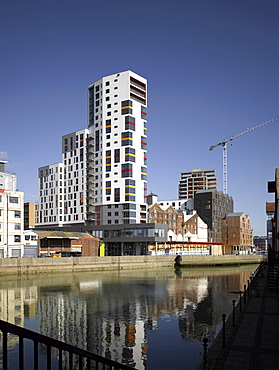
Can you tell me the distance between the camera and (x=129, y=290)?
57.4 m

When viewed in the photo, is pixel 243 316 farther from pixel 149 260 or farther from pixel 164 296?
pixel 149 260

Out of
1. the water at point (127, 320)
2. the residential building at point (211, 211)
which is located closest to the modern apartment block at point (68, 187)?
the residential building at point (211, 211)

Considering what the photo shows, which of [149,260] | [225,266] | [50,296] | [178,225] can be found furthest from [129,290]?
[178,225]

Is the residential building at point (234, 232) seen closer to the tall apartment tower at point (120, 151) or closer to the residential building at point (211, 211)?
the residential building at point (211, 211)

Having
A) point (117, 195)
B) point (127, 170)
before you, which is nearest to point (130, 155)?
point (127, 170)

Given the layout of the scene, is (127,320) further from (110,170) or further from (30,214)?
(30,214)

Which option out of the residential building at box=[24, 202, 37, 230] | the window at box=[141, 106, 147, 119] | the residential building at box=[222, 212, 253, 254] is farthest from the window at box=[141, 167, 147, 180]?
the residential building at box=[222, 212, 253, 254]

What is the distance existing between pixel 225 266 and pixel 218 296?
8499 cm

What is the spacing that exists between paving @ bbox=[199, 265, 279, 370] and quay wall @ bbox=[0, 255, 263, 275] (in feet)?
212

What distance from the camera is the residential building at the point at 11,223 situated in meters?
94.4

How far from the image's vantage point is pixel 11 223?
315ft

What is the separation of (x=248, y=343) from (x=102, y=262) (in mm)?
87794

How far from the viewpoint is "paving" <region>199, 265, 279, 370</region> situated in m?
16.2

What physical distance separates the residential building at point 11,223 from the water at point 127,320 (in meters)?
39.0
